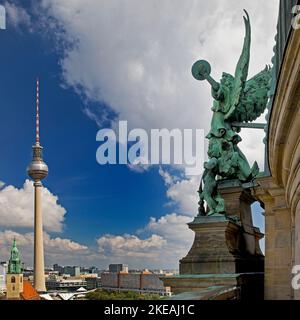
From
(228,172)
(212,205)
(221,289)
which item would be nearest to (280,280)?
(221,289)

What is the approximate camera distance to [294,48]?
414 cm

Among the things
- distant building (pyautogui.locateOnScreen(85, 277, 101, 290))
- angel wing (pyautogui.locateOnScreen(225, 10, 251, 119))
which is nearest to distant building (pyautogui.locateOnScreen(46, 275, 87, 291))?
distant building (pyautogui.locateOnScreen(85, 277, 101, 290))

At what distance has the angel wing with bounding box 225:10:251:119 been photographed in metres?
12.2

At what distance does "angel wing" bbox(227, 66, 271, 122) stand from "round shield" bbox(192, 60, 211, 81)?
3.19 feet

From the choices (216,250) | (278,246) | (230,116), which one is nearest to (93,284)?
(230,116)

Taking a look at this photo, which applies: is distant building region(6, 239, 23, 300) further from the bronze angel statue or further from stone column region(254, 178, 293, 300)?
stone column region(254, 178, 293, 300)

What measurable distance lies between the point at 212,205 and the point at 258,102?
8.98 ft

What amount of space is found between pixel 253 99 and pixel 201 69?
4.52ft

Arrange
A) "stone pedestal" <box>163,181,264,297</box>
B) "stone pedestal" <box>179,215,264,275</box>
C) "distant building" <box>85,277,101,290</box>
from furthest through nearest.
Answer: "distant building" <box>85,277,101,290</box> → "stone pedestal" <box>179,215,264,275</box> → "stone pedestal" <box>163,181,264,297</box>

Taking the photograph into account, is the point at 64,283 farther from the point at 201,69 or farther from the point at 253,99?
the point at 201,69

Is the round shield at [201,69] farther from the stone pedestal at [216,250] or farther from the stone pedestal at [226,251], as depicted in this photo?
the stone pedestal at [216,250]
